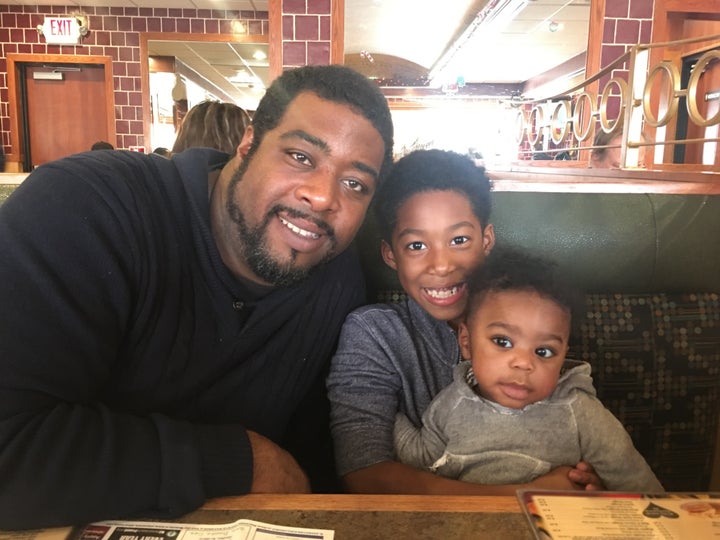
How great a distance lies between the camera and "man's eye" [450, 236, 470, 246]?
4.39 ft

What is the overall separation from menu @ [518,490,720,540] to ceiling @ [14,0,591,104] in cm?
495

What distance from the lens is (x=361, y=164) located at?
49.3 inches

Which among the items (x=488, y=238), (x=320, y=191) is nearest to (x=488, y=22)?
(x=488, y=238)

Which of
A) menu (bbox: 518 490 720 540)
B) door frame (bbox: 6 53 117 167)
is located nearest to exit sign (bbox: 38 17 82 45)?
door frame (bbox: 6 53 117 167)

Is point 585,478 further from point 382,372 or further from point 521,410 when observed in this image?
point 382,372

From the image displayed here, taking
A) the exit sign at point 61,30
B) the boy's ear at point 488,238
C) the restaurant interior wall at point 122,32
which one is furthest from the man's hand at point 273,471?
the exit sign at point 61,30

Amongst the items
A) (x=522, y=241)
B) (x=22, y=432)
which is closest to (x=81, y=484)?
(x=22, y=432)

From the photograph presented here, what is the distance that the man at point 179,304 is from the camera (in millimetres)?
839

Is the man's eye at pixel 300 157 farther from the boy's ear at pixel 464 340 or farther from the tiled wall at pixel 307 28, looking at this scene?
the tiled wall at pixel 307 28

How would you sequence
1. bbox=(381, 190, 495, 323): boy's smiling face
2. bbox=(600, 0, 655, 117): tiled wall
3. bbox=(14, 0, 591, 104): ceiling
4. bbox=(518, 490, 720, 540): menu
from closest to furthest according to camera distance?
bbox=(518, 490, 720, 540): menu, bbox=(381, 190, 495, 323): boy's smiling face, bbox=(600, 0, 655, 117): tiled wall, bbox=(14, 0, 591, 104): ceiling

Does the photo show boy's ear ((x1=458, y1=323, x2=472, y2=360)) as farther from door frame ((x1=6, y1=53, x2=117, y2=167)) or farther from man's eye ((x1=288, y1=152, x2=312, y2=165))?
door frame ((x1=6, y1=53, x2=117, y2=167))

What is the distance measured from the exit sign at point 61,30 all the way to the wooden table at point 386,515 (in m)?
7.26

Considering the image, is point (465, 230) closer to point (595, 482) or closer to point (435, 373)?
point (435, 373)

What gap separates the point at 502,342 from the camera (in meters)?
1.18
